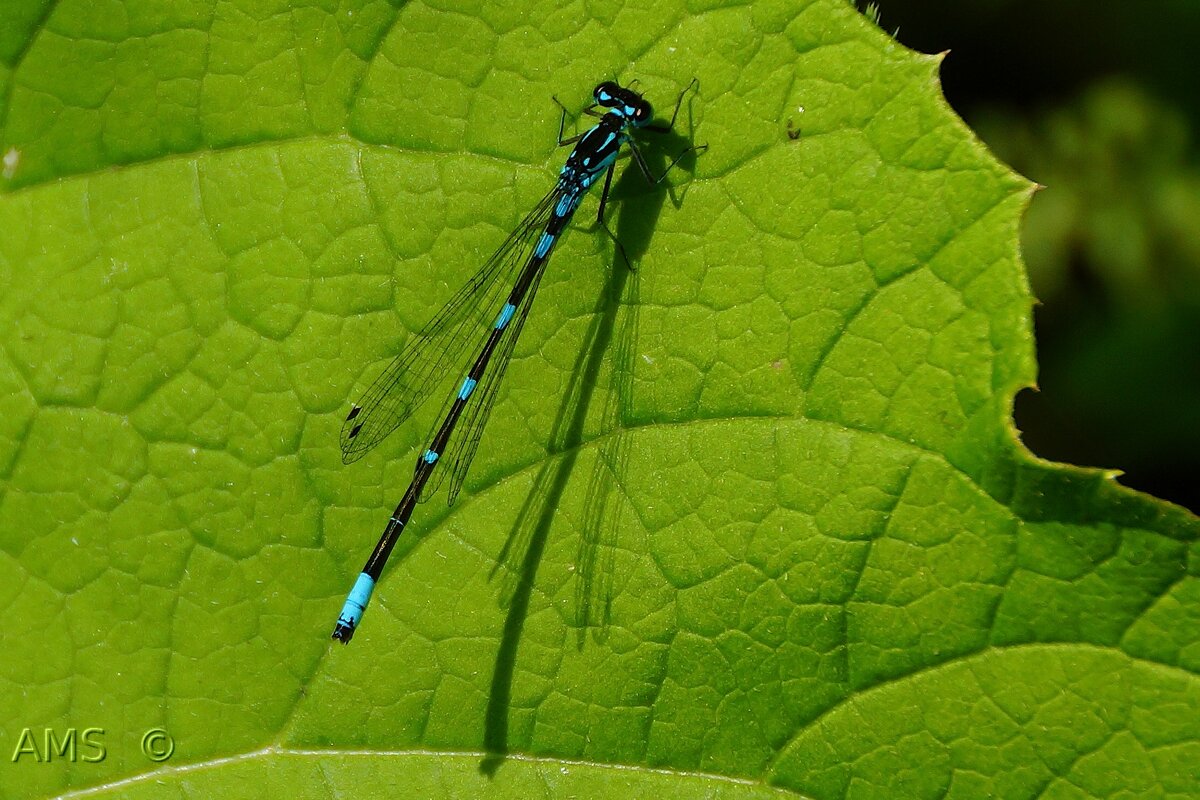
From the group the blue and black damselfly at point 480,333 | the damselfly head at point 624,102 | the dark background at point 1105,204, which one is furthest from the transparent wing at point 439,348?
the dark background at point 1105,204

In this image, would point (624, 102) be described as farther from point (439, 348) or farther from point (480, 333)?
point (439, 348)

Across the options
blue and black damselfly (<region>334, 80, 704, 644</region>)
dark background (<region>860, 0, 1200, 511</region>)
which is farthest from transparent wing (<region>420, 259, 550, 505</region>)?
dark background (<region>860, 0, 1200, 511</region>)

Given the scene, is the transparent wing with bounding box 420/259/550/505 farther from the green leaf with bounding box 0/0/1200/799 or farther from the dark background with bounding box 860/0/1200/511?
the dark background with bounding box 860/0/1200/511

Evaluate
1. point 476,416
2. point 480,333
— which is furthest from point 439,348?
point 476,416

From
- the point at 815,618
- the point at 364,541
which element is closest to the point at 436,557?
the point at 364,541

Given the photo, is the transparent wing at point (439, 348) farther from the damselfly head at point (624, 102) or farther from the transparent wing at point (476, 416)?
the damselfly head at point (624, 102)
